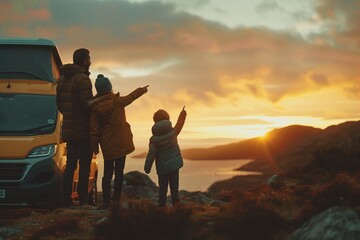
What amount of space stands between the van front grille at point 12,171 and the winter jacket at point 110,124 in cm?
174

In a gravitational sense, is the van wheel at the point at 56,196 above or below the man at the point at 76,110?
below

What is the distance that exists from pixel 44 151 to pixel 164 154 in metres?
2.81

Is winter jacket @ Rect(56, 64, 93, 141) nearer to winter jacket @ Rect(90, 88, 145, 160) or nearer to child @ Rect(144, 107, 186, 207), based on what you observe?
winter jacket @ Rect(90, 88, 145, 160)

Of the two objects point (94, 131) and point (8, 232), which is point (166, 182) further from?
point (8, 232)

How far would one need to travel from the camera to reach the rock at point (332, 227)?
627cm

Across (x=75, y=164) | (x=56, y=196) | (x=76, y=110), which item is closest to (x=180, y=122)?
(x=76, y=110)

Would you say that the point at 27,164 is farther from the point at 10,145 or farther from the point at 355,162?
the point at 355,162

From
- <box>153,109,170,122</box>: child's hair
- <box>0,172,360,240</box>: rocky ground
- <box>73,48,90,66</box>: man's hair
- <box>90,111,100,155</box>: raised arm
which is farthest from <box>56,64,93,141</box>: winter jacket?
<box>0,172,360,240</box>: rocky ground

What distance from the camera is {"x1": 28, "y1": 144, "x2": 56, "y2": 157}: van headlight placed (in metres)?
11.3

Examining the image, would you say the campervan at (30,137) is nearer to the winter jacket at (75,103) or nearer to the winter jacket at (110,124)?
the winter jacket at (75,103)

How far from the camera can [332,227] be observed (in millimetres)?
6434

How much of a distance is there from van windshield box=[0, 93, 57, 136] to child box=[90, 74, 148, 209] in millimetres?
1449

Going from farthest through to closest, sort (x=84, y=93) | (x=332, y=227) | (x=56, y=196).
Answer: (x=56, y=196), (x=84, y=93), (x=332, y=227)

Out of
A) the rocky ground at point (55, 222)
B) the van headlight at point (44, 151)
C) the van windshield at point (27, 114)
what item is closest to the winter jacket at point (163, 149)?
the rocky ground at point (55, 222)
